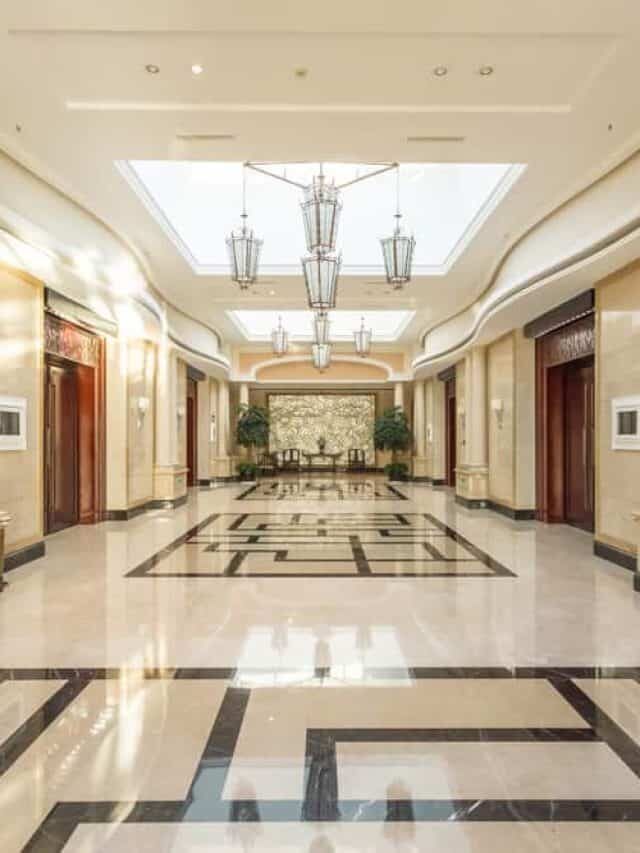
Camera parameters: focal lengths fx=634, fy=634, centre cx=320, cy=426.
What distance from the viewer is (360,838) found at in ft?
6.86

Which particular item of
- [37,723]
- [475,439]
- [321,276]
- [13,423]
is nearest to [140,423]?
[13,423]

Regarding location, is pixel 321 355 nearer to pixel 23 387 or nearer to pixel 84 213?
pixel 84 213

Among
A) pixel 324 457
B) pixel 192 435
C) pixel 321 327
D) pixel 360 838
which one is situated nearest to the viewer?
pixel 360 838

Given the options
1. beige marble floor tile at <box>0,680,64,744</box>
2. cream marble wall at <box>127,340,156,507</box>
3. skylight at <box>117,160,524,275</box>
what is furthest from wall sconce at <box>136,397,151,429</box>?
beige marble floor tile at <box>0,680,64,744</box>

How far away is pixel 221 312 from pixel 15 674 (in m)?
10.4

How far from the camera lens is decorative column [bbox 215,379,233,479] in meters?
17.6

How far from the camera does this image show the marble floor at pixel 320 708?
2.18 metres

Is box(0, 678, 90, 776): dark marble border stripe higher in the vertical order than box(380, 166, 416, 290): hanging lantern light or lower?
lower

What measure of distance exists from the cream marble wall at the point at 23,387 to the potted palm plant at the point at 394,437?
1291cm

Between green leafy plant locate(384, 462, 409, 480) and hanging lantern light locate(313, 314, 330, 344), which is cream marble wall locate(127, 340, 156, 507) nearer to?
hanging lantern light locate(313, 314, 330, 344)

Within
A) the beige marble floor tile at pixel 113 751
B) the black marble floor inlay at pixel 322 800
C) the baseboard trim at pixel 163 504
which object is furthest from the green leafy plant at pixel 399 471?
the beige marble floor tile at pixel 113 751

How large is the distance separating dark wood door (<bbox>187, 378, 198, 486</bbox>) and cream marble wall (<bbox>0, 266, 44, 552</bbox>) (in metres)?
9.08

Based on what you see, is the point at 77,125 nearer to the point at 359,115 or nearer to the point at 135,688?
the point at 359,115

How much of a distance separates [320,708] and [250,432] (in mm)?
16103
